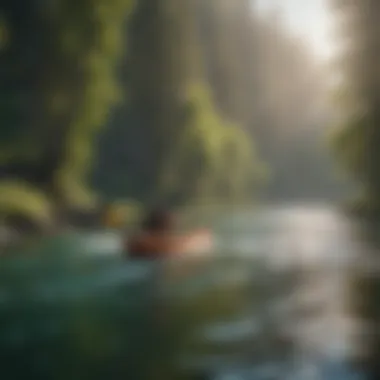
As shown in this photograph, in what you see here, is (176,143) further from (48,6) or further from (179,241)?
(48,6)

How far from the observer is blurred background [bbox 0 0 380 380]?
1.30 metres

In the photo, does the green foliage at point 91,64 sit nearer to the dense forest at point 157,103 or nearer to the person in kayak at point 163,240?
the dense forest at point 157,103

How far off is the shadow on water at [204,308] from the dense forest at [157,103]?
73mm

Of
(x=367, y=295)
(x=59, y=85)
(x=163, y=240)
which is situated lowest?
(x=367, y=295)

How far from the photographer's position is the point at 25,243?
131 cm

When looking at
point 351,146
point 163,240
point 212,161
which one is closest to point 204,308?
point 163,240

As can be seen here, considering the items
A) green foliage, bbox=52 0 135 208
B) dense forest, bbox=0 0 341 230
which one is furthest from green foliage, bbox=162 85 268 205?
green foliage, bbox=52 0 135 208

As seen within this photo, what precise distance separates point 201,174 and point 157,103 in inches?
5.1

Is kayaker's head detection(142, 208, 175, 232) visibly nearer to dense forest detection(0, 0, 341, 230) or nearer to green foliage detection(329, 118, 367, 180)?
A: dense forest detection(0, 0, 341, 230)

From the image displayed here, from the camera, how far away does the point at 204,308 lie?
4.29ft

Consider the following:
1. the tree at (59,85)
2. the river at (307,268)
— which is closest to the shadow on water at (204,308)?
the river at (307,268)

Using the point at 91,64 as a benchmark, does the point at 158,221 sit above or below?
below

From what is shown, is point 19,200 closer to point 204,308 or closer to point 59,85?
point 59,85

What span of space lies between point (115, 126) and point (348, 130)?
359 mm
